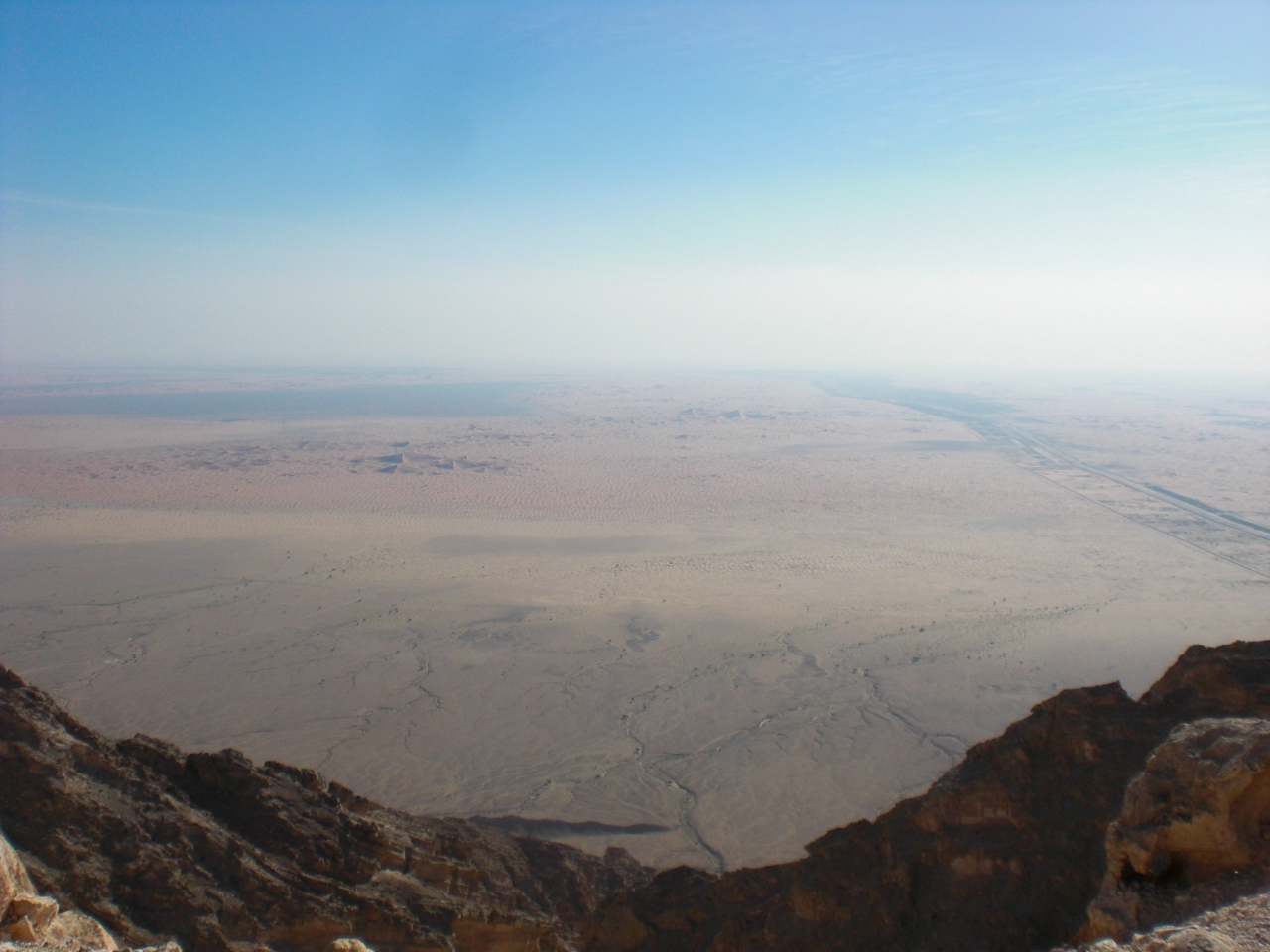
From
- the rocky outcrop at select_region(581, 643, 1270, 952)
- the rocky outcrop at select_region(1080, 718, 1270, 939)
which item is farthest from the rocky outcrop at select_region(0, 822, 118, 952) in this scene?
the rocky outcrop at select_region(1080, 718, 1270, 939)

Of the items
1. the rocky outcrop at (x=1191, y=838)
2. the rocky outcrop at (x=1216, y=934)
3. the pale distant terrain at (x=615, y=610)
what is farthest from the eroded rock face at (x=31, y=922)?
the pale distant terrain at (x=615, y=610)

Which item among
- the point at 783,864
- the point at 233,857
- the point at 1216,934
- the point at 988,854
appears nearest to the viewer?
the point at 1216,934

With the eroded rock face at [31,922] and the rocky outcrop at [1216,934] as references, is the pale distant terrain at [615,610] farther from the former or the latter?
the rocky outcrop at [1216,934]

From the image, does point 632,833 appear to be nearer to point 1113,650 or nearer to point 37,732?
point 37,732

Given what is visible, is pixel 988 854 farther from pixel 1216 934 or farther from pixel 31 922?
pixel 31 922

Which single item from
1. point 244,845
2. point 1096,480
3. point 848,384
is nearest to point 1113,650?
point 244,845

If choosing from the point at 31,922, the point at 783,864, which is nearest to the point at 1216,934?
the point at 783,864
